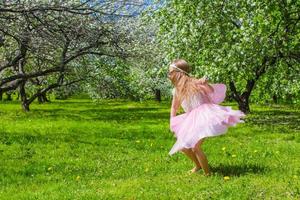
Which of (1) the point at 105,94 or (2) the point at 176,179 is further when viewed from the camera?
(1) the point at 105,94

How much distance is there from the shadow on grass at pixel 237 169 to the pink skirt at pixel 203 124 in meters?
1.21

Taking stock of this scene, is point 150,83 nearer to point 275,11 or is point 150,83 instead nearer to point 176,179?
point 275,11

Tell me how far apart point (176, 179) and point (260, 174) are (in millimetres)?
1682

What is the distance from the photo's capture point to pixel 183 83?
10.5 m

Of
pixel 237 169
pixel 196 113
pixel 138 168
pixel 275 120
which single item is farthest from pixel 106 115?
pixel 196 113

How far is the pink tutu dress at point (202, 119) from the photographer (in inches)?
386

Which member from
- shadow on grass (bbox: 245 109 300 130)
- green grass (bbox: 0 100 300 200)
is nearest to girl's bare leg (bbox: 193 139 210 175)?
green grass (bbox: 0 100 300 200)

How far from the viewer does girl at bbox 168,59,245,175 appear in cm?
988

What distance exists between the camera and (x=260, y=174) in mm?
10586

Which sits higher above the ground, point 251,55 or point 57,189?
point 251,55

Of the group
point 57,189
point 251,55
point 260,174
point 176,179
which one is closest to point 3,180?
point 57,189

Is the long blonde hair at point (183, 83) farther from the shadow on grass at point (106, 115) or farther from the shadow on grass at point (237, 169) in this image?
the shadow on grass at point (106, 115)

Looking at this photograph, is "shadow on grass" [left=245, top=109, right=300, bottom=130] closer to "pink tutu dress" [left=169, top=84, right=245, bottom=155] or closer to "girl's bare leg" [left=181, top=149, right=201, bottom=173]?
"girl's bare leg" [left=181, top=149, right=201, bottom=173]

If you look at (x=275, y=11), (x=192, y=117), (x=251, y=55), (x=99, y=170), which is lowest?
(x=99, y=170)
